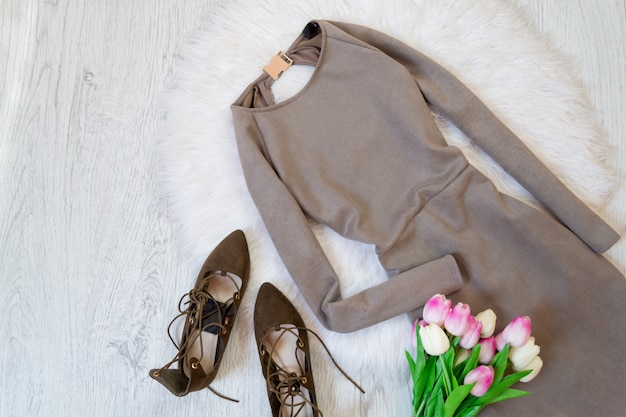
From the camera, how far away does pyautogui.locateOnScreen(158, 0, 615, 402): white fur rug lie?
1389 millimetres

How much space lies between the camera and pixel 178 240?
4.67ft

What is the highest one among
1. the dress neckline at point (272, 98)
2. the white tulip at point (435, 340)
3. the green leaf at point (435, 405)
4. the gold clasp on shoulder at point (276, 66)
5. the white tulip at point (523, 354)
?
the gold clasp on shoulder at point (276, 66)

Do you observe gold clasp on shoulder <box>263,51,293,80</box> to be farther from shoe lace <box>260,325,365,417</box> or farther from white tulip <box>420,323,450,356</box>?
white tulip <box>420,323,450,356</box>

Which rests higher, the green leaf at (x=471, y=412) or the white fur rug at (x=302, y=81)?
the white fur rug at (x=302, y=81)

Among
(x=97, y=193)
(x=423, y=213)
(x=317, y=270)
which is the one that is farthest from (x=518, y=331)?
(x=97, y=193)

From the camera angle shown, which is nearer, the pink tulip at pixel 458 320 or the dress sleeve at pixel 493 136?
the pink tulip at pixel 458 320

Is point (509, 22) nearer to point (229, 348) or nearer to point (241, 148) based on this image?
point (241, 148)

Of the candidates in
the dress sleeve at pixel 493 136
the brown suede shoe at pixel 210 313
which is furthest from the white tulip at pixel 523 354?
the brown suede shoe at pixel 210 313

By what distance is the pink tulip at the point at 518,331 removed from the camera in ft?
3.51

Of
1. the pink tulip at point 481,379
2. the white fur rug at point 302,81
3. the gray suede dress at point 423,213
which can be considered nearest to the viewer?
the pink tulip at point 481,379

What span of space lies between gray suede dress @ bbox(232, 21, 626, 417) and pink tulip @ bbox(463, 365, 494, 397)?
0.83 ft

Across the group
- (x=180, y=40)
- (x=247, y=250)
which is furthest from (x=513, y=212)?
(x=180, y=40)

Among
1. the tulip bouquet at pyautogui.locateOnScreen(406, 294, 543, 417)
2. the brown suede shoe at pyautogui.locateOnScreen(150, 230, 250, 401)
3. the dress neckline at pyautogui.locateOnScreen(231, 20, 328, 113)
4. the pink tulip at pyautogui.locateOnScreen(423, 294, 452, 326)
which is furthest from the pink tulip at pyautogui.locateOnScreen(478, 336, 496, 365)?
the dress neckline at pyautogui.locateOnScreen(231, 20, 328, 113)

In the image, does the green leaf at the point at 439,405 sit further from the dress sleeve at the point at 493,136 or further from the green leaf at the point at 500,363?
the dress sleeve at the point at 493,136
